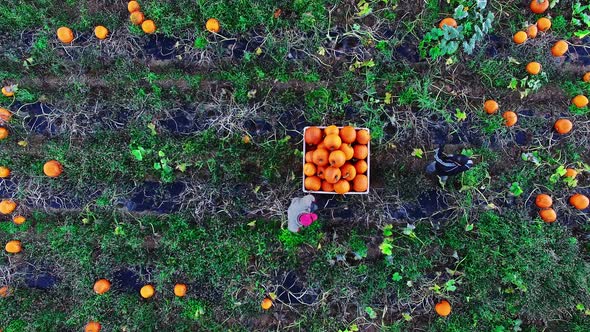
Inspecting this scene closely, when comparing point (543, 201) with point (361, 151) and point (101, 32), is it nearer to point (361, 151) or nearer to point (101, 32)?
point (361, 151)

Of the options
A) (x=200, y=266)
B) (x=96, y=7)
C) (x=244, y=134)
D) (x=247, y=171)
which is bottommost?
(x=200, y=266)

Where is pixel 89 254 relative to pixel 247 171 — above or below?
below

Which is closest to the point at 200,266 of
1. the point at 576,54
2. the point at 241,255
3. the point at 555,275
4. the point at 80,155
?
the point at 241,255

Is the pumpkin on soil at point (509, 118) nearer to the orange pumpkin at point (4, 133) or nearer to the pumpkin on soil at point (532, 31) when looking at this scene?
the pumpkin on soil at point (532, 31)

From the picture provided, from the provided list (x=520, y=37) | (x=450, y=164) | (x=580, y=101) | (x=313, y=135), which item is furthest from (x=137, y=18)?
(x=580, y=101)

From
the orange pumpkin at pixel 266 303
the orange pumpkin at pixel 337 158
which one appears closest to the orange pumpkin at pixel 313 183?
the orange pumpkin at pixel 337 158

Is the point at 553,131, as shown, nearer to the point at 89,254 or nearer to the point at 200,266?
the point at 200,266
